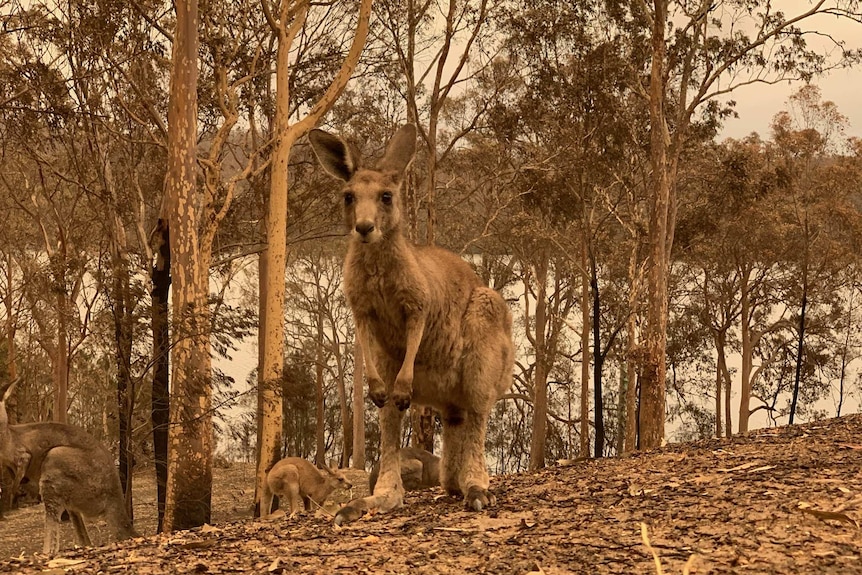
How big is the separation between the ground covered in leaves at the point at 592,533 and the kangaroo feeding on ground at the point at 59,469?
11.8ft

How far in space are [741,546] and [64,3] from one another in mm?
13330

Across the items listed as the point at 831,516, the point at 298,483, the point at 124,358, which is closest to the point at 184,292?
the point at 124,358

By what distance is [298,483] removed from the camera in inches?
434

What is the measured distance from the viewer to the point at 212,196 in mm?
13461

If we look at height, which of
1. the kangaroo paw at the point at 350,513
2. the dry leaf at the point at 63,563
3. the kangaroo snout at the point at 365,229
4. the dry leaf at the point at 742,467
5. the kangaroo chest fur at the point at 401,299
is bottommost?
the dry leaf at the point at 63,563

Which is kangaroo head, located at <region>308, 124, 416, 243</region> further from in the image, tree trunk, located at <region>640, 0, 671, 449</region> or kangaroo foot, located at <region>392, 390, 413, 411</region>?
tree trunk, located at <region>640, 0, 671, 449</region>

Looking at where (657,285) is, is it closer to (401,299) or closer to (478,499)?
(478,499)

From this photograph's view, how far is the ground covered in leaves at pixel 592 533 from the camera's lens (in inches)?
130

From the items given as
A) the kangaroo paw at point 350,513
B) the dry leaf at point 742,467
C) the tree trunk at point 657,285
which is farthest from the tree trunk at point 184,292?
the tree trunk at point 657,285

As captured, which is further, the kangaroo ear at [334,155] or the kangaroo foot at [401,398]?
the kangaroo ear at [334,155]

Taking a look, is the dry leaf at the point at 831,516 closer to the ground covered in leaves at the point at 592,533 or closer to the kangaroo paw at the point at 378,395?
the ground covered in leaves at the point at 592,533

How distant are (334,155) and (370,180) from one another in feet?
0.92

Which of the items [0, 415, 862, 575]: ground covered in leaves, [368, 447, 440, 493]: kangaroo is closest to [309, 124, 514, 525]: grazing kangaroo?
[0, 415, 862, 575]: ground covered in leaves

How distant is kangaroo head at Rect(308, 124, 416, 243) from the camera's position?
14.6ft
